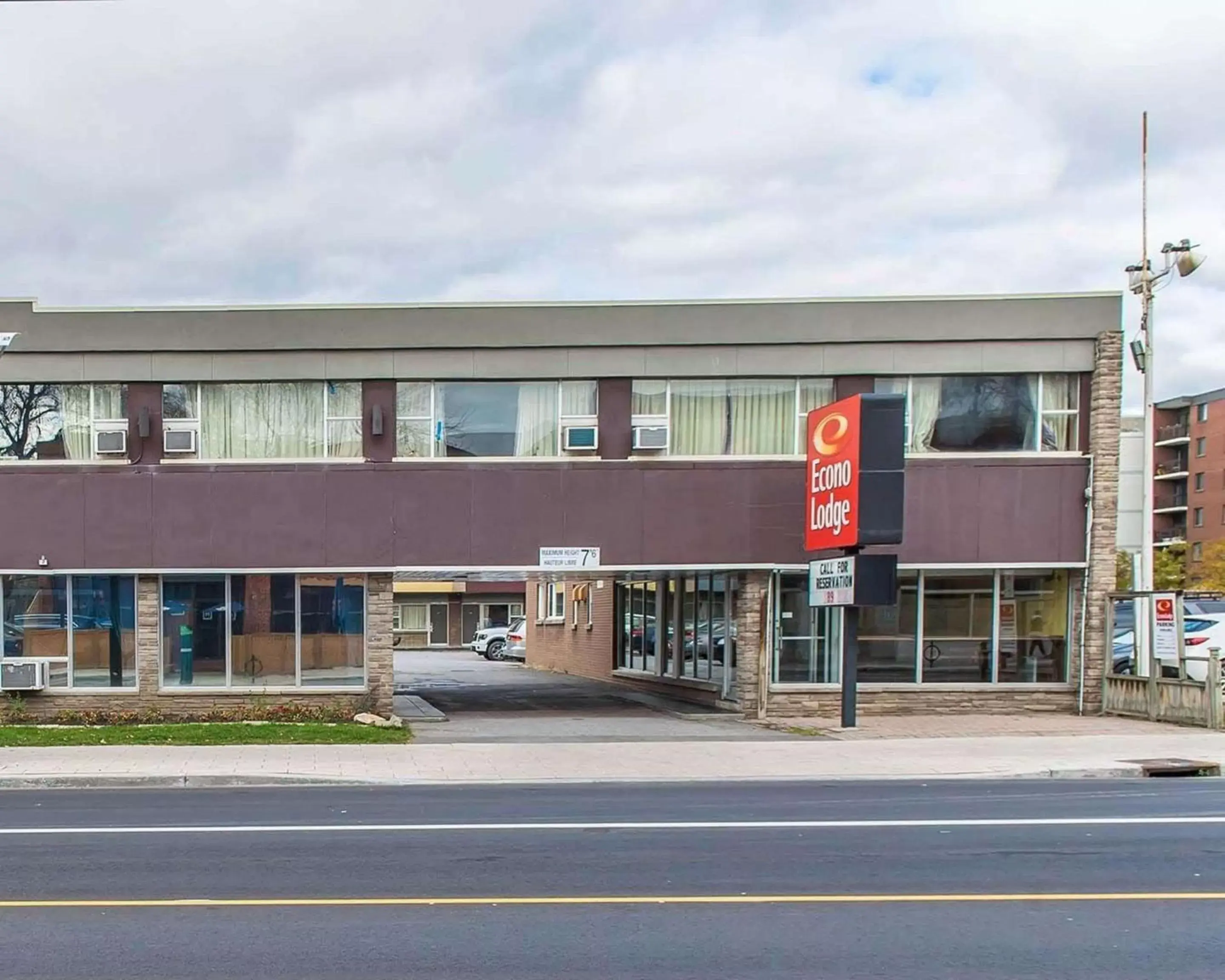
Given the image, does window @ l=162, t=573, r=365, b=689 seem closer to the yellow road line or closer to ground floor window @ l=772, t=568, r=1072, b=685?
ground floor window @ l=772, t=568, r=1072, b=685

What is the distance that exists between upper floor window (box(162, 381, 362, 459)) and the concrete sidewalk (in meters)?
5.73

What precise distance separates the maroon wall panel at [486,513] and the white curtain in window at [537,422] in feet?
1.45

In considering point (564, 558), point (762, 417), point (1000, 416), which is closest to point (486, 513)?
point (564, 558)

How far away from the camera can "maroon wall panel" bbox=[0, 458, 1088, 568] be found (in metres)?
20.4

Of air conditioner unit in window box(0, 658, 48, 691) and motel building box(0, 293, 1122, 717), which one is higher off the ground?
motel building box(0, 293, 1122, 717)

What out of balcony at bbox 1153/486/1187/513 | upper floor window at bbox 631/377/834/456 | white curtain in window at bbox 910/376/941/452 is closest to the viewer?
upper floor window at bbox 631/377/834/456

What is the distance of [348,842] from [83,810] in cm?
349

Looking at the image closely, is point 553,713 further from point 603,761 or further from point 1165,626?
point 1165,626

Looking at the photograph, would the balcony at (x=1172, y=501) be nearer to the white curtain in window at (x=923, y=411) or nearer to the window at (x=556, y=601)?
the window at (x=556, y=601)

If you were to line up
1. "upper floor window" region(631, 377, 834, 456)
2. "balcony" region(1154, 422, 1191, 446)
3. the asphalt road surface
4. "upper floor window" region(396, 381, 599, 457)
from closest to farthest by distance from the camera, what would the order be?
the asphalt road surface < "upper floor window" region(396, 381, 599, 457) < "upper floor window" region(631, 377, 834, 456) < "balcony" region(1154, 422, 1191, 446)

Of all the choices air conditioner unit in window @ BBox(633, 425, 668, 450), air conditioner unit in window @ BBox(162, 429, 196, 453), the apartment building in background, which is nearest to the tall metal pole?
air conditioner unit in window @ BBox(633, 425, 668, 450)

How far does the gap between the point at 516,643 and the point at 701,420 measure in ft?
77.1

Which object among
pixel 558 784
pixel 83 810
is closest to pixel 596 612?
pixel 558 784

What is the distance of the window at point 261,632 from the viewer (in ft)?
67.8
